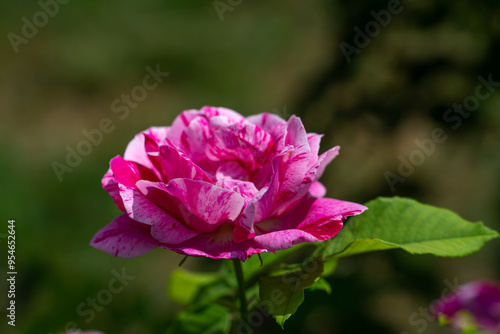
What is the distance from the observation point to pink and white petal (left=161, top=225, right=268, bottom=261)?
0.71 meters

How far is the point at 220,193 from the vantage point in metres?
0.73

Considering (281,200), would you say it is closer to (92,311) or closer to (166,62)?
(92,311)

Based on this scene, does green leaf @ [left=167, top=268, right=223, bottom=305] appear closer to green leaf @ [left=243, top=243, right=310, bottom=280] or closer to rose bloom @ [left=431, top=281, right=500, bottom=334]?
green leaf @ [left=243, top=243, right=310, bottom=280]

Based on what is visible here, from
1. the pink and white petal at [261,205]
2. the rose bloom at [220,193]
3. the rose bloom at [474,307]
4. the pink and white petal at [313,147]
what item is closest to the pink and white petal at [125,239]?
the rose bloom at [220,193]

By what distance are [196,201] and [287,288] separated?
17cm

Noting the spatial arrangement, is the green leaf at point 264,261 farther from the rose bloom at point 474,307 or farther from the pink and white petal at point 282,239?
the rose bloom at point 474,307

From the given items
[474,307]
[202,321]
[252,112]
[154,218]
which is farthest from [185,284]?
[252,112]

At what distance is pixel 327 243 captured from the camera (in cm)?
87

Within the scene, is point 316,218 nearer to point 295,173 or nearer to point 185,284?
point 295,173

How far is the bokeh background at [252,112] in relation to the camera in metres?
1.58

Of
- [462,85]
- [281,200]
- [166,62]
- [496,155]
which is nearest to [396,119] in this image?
[462,85]

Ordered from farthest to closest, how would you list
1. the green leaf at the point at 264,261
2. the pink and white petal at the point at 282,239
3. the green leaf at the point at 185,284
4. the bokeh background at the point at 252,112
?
the bokeh background at the point at 252,112 → the green leaf at the point at 185,284 → the green leaf at the point at 264,261 → the pink and white petal at the point at 282,239

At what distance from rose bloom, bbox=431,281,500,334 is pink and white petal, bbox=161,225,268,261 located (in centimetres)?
66

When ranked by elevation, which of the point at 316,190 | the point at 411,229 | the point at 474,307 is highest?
the point at 316,190
